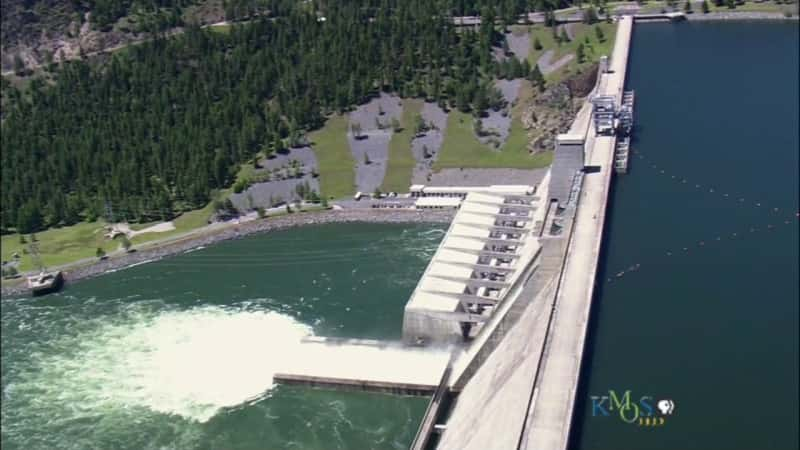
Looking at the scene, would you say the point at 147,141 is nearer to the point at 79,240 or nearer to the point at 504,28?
the point at 79,240

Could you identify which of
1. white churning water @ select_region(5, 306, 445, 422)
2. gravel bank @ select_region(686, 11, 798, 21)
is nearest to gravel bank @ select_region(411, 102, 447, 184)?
white churning water @ select_region(5, 306, 445, 422)

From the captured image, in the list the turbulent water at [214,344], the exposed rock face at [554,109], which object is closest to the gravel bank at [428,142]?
the exposed rock face at [554,109]

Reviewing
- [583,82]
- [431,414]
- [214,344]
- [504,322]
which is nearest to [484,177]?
[583,82]

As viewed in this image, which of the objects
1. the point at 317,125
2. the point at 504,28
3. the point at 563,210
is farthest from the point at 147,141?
the point at 563,210

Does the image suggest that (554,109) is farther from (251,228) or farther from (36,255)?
(36,255)

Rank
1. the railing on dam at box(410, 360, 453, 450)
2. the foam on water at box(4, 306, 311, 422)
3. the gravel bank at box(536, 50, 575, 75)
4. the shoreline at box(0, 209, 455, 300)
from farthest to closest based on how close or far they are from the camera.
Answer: the gravel bank at box(536, 50, 575, 75) → the shoreline at box(0, 209, 455, 300) → the foam on water at box(4, 306, 311, 422) → the railing on dam at box(410, 360, 453, 450)

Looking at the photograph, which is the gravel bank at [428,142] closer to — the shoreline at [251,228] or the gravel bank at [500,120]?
the gravel bank at [500,120]

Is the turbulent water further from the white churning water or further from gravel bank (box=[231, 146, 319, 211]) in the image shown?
gravel bank (box=[231, 146, 319, 211])
